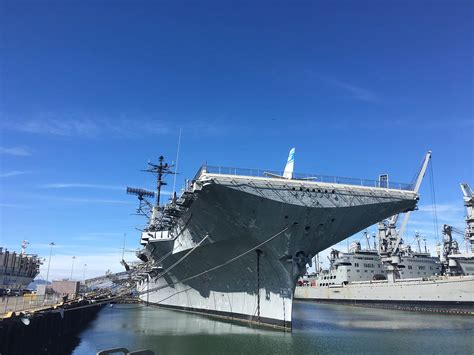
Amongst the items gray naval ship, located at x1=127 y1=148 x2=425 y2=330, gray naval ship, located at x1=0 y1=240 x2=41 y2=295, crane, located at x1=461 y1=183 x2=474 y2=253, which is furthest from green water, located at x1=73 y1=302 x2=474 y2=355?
gray naval ship, located at x1=0 y1=240 x2=41 y2=295

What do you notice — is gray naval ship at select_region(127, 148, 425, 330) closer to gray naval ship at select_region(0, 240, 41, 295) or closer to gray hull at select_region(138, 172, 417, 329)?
gray hull at select_region(138, 172, 417, 329)

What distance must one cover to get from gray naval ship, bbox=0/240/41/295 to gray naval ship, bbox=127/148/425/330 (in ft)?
132

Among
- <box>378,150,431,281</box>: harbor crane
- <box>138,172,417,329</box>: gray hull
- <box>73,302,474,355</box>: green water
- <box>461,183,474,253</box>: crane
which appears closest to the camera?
<box>73,302,474,355</box>: green water

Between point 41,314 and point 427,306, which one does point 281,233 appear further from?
point 427,306

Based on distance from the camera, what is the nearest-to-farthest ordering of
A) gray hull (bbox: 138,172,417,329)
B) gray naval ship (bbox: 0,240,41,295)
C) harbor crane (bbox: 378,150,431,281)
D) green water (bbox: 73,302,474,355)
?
green water (bbox: 73,302,474,355) → gray hull (bbox: 138,172,417,329) → harbor crane (bbox: 378,150,431,281) → gray naval ship (bbox: 0,240,41,295)

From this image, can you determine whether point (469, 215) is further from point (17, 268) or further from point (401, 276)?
point (17, 268)

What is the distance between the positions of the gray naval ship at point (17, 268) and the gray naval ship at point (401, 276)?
4560 cm

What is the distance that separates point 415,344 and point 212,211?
10.8 metres

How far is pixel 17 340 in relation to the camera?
43.0 ft

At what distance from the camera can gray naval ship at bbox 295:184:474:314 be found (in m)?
38.0

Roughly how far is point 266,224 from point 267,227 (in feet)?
0.66

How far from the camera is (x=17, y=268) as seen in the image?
5819cm

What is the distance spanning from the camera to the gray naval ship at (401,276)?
37969mm

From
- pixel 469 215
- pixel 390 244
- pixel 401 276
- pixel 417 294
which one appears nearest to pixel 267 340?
pixel 417 294
